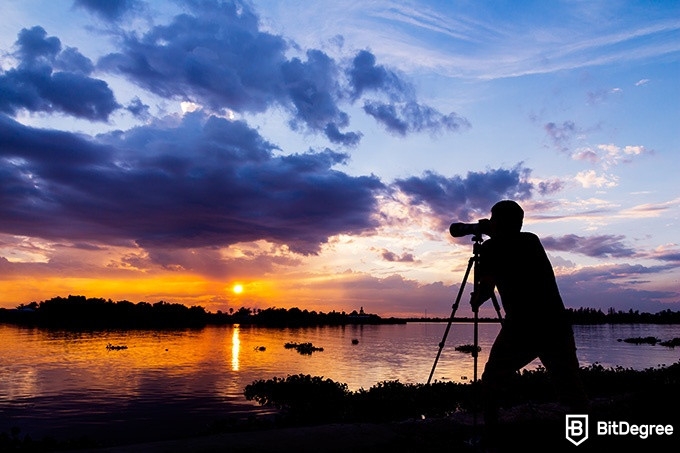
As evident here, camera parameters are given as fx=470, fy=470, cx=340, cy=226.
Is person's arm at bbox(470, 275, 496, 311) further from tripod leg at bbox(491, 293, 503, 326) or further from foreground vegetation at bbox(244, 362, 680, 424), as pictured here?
foreground vegetation at bbox(244, 362, 680, 424)

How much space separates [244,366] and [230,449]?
37.1m

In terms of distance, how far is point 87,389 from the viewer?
27.9 metres

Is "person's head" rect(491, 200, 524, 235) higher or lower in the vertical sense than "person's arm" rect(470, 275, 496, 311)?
higher

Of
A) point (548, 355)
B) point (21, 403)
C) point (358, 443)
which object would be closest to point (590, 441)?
point (548, 355)

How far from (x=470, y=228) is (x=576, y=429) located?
9.23 ft

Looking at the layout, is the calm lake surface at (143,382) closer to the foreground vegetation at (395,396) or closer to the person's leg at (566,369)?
the foreground vegetation at (395,396)

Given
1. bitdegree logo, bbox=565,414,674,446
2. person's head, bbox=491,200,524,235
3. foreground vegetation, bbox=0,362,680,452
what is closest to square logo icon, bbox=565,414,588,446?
bitdegree logo, bbox=565,414,674,446

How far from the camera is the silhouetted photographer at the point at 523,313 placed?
209 inches

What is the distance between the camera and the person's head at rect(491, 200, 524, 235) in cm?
552

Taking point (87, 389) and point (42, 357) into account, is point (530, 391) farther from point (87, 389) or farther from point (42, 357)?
point (42, 357)

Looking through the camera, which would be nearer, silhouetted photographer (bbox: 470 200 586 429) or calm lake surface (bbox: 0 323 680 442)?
silhouetted photographer (bbox: 470 200 586 429)

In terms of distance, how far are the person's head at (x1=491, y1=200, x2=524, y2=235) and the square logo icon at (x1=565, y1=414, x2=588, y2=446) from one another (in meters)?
2.35

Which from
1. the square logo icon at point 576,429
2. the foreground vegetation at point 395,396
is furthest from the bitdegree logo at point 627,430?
the foreground vegetation at point 395,396

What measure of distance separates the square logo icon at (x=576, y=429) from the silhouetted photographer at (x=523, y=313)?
1.39 ft
